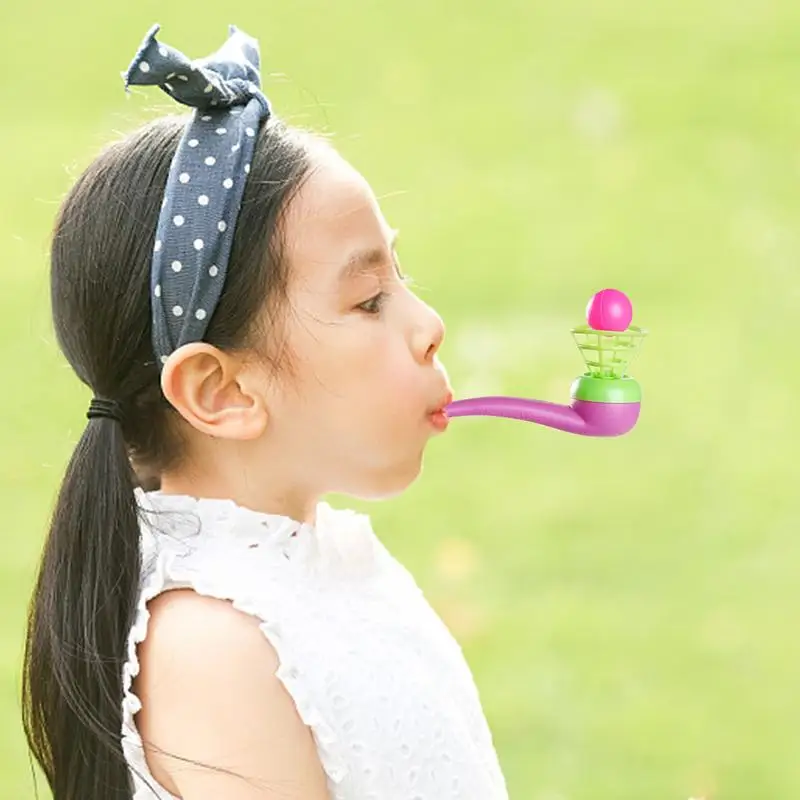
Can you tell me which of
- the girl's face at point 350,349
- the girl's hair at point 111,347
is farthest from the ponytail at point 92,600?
the girl's face at point 350,349

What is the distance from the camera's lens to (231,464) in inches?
42.6

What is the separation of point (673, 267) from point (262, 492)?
5.34 feet

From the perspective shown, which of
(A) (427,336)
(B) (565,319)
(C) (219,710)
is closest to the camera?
(C) (219,710)

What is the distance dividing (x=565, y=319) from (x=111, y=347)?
1.53 m

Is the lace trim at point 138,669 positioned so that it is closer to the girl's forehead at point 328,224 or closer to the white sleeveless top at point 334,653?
the white sleeveless top at point 334,653

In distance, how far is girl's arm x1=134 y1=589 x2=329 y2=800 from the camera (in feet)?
3.19

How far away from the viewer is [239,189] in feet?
3.39

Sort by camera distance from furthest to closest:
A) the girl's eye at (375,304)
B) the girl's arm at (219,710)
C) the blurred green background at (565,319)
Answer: the blurred green background at (565,319) → the girl's eye at (375,304) → the girl's arm at (219,710)

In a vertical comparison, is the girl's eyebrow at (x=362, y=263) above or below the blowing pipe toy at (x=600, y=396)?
above

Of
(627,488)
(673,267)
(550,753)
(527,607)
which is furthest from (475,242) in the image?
(550,753)

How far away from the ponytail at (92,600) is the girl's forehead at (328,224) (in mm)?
168

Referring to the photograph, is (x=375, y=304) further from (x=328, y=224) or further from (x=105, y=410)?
(x=105, y=410)

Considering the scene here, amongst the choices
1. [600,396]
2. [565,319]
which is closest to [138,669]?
[600,396]

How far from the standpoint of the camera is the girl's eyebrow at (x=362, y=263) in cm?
106
